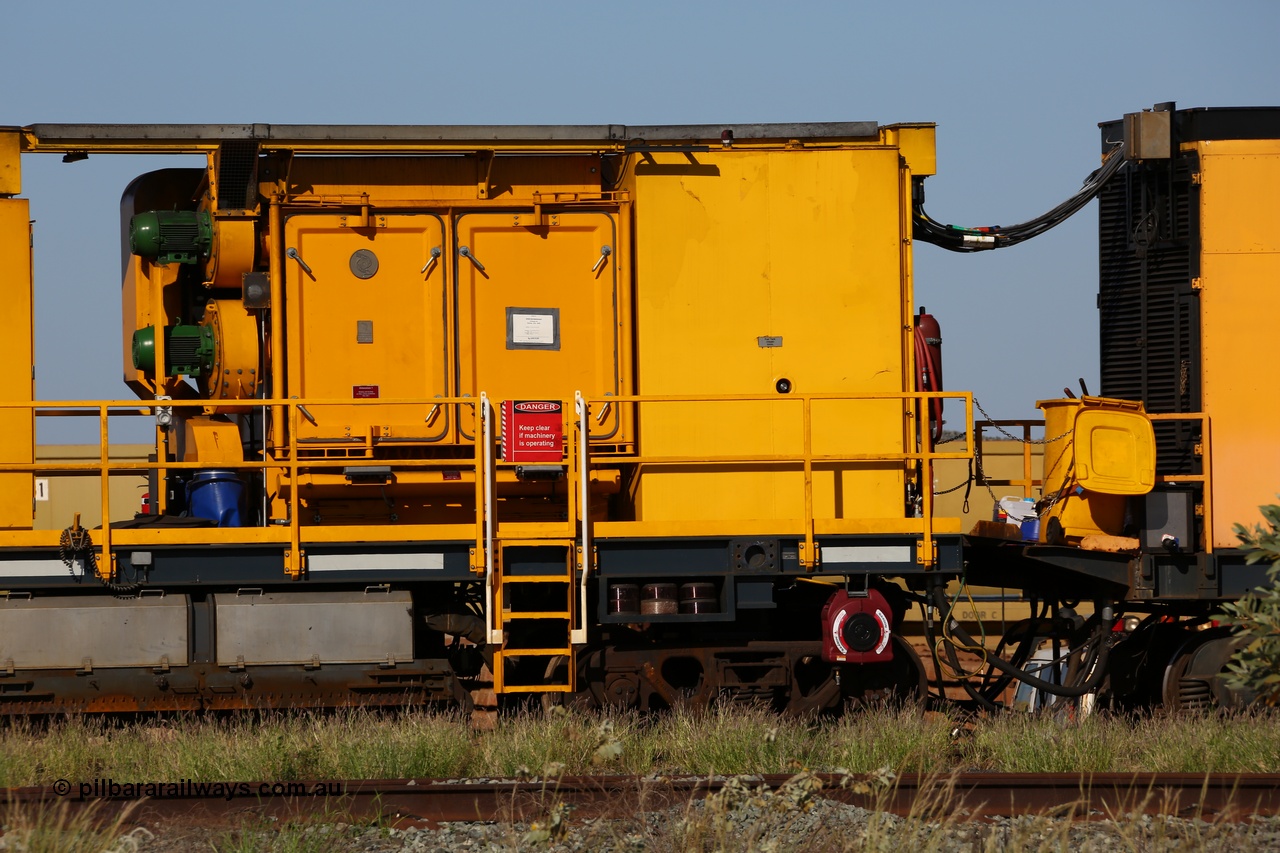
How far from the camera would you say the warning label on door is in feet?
28.9

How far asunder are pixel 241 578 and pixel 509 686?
6.29ft

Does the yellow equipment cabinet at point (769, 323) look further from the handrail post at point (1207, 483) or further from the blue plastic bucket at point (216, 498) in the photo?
the blue plastic bucket at point (216, 498)

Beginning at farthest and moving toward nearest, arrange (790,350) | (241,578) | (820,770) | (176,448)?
(176,448), (790,350), (241,578), (820,770)

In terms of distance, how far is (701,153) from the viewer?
9367 mm

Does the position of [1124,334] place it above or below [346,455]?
above

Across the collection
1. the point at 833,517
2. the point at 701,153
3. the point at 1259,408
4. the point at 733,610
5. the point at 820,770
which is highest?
the point at 701,153

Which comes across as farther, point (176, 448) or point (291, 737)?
point (176, 448)

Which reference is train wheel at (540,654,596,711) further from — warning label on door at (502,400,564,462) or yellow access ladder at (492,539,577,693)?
warning label on door at (502,400,564,462)

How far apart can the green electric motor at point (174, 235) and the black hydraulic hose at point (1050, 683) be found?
19.2 feet

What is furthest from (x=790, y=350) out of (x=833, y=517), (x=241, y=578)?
(x=241, y=578)

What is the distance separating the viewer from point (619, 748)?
735 centimetres

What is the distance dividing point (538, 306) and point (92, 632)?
3.75 meters

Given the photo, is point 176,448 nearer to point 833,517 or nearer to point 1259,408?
point 833,517

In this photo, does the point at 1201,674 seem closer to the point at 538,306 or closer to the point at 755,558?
the point at 755,558
